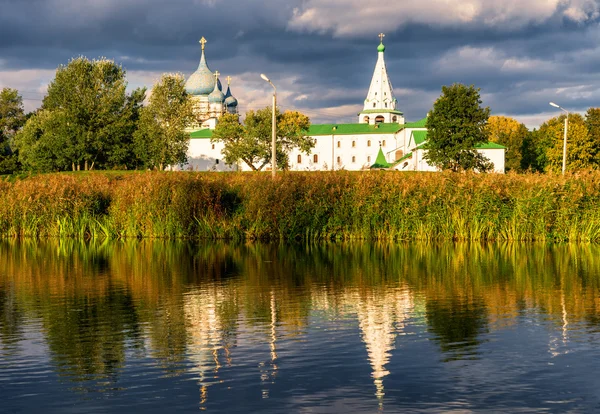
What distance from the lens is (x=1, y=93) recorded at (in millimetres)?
114000

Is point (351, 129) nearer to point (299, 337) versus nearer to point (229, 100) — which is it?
point (229, 100)

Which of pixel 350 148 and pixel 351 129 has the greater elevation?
pixel 351 129

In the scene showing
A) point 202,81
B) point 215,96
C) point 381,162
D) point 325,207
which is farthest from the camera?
point 215,96

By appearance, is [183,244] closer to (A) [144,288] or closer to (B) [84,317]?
(A) [144,288]

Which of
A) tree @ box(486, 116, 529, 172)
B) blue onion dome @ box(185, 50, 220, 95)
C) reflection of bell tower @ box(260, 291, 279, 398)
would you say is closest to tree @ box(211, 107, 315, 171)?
tree @ box(486, 116, 529, 172)

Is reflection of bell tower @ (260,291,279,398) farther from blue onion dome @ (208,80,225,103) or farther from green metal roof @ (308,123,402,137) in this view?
blue onion dome @ (208,80,225,103)

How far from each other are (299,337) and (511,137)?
396ft

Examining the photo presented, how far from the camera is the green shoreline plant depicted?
2875 cm

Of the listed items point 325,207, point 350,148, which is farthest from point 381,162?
point 325,207

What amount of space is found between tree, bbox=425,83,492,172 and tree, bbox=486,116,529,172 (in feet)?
74.1

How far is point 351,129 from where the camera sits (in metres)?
143

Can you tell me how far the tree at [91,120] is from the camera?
80.5 m

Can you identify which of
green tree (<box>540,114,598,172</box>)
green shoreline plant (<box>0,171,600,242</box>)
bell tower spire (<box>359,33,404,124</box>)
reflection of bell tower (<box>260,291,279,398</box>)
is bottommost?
reflection of bell tower (<box>260,291,279,398</box>)

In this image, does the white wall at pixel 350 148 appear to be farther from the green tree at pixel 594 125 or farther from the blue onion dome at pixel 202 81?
the green tree at pixel 594 125
